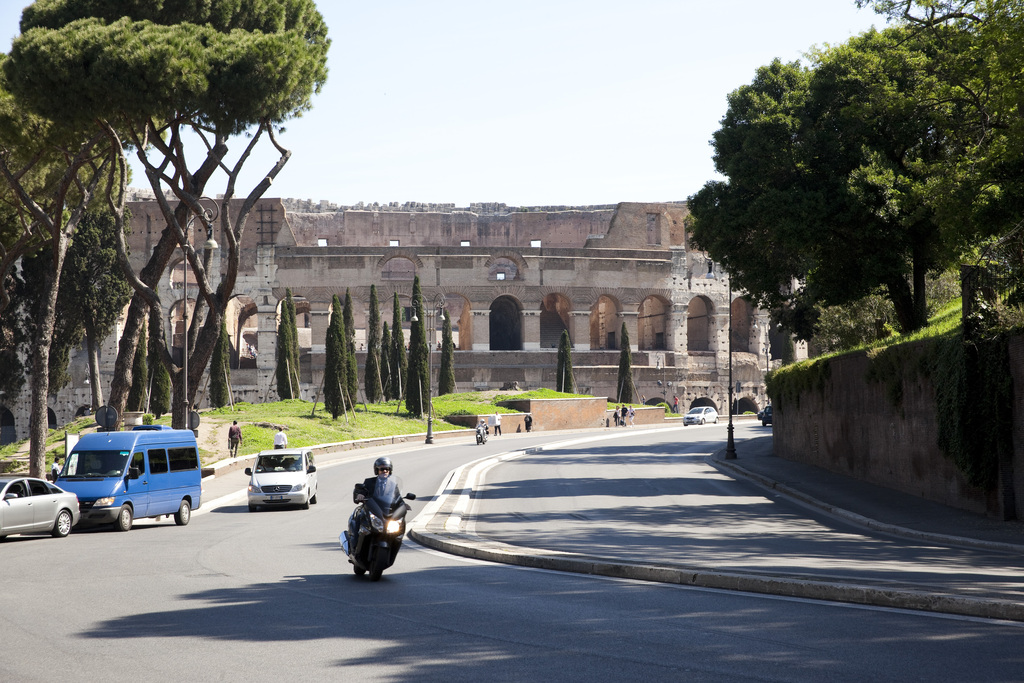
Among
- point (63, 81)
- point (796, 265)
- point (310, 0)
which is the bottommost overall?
point (796, 265)

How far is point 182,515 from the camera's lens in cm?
1808

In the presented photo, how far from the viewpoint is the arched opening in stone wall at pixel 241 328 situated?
2628 inches

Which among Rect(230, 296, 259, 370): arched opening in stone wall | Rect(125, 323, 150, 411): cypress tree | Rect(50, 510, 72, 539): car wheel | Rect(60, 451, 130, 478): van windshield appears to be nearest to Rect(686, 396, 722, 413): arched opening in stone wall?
Rect(230, 296, 259, 370): arched opening in stone wall

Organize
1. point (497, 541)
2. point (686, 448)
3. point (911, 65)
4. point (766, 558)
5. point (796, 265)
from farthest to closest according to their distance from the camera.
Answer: point (686, 448) < point (796, 265) < point (911, 65) < point (497, 541) < point (766, 558)

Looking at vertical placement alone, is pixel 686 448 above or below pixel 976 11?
below

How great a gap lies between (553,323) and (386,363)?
19.2 meters

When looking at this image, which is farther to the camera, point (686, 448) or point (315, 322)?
point (315, 322)

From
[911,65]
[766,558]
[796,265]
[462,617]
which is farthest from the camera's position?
[796,265]

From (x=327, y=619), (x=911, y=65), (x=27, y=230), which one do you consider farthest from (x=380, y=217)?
(x=327, y=619)

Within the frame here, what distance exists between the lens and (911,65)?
2020 cm

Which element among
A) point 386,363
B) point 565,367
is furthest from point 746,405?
point 386,363

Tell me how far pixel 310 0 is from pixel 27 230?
10.7 metres

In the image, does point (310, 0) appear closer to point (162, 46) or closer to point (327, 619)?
point (162, 46)

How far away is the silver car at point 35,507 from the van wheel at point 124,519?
0.68 m
